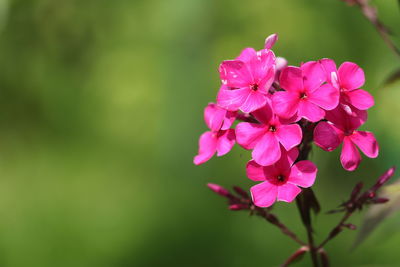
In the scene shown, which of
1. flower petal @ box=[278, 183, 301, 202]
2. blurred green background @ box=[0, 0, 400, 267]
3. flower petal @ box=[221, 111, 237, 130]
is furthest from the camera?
blurred green background @ box=[0, 0, 400, 267]

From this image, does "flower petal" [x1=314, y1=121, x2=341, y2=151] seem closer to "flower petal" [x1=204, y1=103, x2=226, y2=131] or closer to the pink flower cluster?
the pink flower cluster

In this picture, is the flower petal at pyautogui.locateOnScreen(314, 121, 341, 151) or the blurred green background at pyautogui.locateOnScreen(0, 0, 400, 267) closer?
the flower petal at pyautogui.locateOnScreen(314, 121, 341, 151)

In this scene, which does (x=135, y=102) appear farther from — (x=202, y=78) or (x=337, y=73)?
(x=337, y=73)

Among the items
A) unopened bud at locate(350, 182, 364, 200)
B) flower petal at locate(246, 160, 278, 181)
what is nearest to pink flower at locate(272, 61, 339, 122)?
flower petal at locate(246, 160, 278, 181)

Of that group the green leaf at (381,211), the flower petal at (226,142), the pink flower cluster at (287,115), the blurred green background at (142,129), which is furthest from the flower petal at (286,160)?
the blurred green background at (142,129)

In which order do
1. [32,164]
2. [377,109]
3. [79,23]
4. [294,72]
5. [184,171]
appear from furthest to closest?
[32,164] → [184,171] → [79,23] → [377,109] → [294,72]

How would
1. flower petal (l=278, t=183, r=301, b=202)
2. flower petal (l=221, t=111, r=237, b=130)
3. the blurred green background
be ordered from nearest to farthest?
flower petal (l=278, t=183, r=301, b=202)
flower petal (l=221, t=111, r=237, b=130)
the blurred green background

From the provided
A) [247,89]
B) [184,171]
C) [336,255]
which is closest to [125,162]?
[184,171]
